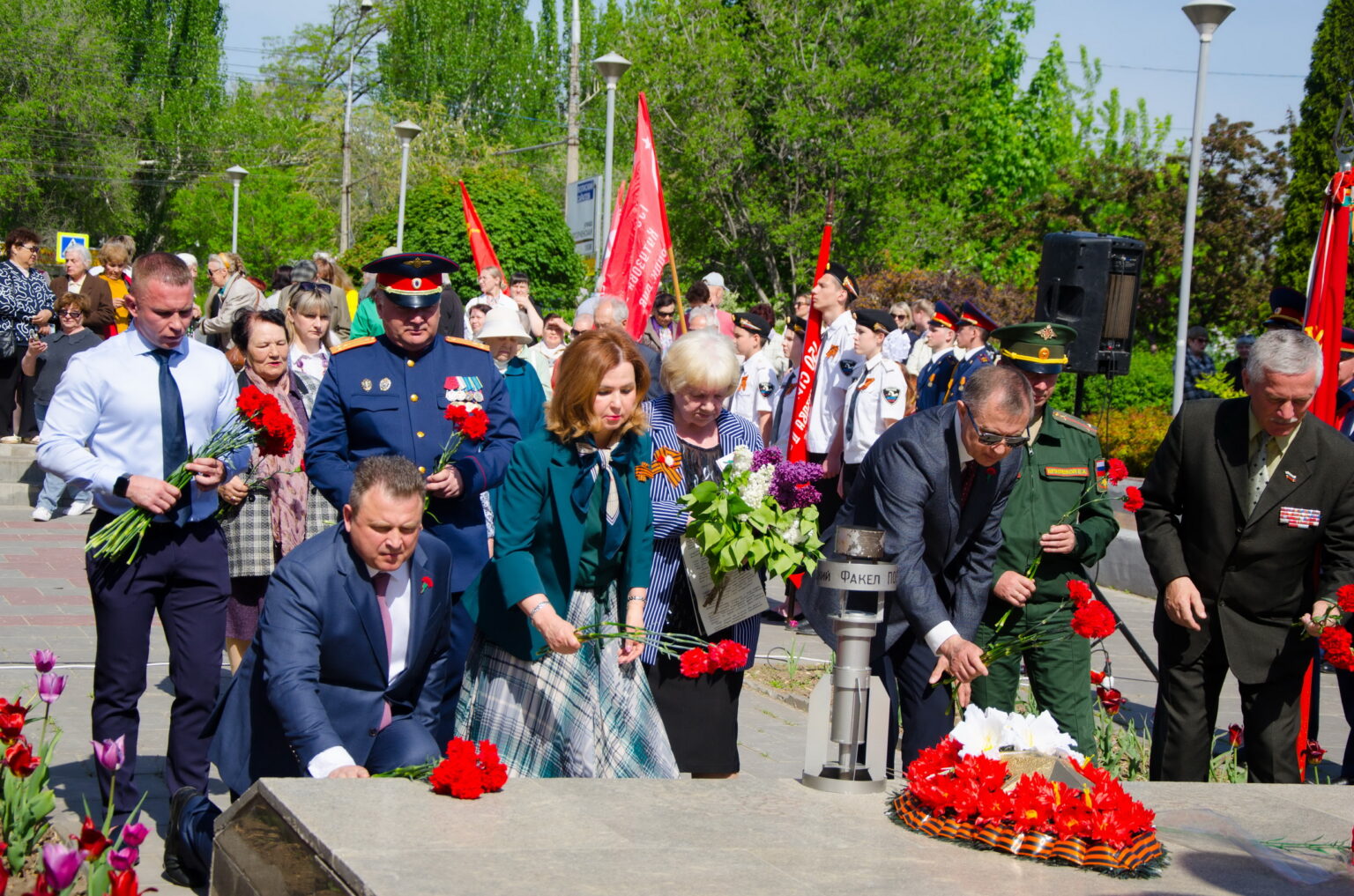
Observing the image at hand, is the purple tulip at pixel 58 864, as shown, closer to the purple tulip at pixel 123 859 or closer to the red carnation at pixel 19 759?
the purple tulip at pixel 123 859

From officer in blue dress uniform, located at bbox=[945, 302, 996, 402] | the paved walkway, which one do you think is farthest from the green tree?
officer in blue dress uniform, located at bbox=[945, 302, 996, 402]

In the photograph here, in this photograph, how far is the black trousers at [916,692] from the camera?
5184mm

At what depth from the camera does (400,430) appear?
547 centimetres

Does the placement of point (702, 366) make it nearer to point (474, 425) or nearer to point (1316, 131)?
point (474, 425)

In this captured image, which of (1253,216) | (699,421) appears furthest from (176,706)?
(1253,216)

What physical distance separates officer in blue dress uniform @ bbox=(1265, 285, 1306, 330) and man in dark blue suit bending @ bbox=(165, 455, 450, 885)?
6126mm

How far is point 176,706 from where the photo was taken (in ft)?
16.9

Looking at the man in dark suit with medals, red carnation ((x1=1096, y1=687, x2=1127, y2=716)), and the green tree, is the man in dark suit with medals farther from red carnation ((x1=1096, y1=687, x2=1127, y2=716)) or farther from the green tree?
the green tree

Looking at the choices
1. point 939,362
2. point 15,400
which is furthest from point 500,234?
point 939,362

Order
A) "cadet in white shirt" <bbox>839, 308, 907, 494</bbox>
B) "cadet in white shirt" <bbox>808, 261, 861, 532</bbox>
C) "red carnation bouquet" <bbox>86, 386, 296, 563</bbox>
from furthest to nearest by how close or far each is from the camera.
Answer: "cadet in white shirt" <bbox>808, 261, 861, 532</bbox> → "cadet in white shirt" <bbox>839, 308, 907, 494</bbox> → "red carnation bouquet" <bbox>86, 386, 296, 563</bbox>

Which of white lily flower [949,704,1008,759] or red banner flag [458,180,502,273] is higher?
red banner flag [458,180,502,273]

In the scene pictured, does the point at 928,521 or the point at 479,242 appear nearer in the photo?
the point at 928,521

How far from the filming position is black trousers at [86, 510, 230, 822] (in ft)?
16.6

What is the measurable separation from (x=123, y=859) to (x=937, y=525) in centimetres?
297
